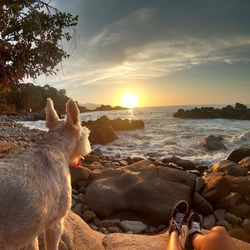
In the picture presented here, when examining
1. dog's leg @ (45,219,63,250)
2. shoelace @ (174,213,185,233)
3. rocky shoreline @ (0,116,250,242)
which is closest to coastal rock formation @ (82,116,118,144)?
rocky shoreline @ (0,116,250,242)

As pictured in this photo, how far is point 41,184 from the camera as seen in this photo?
363 centimetres

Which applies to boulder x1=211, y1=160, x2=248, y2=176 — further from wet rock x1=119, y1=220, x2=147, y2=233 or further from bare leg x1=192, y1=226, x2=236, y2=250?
bare leg x1=192, y1=226, x2=236, y2=250

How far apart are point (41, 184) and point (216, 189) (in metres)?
9.11

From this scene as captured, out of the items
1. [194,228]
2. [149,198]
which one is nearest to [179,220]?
[194,228]

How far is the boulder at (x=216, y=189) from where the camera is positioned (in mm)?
11359

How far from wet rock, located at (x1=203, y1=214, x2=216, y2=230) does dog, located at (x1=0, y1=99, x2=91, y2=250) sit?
665 cm

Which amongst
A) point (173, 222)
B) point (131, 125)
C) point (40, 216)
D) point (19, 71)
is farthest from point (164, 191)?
point (131, 125)

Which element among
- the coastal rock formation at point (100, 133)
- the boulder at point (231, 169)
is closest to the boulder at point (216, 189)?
the boulder at point (231, 169)

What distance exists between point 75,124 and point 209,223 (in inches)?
285

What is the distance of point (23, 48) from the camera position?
39.1ft

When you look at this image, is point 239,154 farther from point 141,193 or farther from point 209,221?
point 141,193

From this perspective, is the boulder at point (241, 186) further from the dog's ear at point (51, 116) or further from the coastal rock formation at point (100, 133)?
the coastal rock formation at point (100, 133)

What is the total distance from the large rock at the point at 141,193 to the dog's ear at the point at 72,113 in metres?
6.10

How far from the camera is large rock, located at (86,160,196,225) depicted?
1004cm
